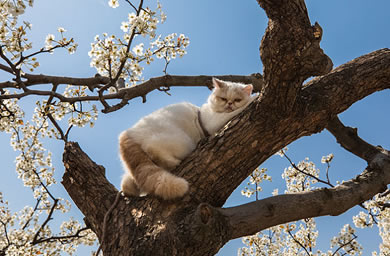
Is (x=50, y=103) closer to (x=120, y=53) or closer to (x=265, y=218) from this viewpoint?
(x=120, y=53)

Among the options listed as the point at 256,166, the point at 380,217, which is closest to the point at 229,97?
the point at 256,166

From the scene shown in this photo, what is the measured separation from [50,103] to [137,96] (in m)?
1.14

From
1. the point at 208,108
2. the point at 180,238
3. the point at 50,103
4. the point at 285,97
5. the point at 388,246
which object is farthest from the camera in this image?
the point at 388,246

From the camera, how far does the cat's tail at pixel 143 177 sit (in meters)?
2.31

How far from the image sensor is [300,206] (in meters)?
2.56

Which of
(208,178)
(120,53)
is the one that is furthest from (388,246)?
(120,53)

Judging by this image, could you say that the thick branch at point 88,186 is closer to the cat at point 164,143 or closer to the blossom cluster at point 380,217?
the cat at point 164,143

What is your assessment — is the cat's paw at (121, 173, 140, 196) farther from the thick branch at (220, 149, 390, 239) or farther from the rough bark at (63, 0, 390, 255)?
the thick branch at (220, 149, 390, 239)

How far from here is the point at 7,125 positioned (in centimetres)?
459

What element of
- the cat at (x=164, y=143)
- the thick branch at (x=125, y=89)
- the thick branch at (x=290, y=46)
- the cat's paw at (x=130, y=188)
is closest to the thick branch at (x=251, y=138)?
the cat at (x=164, y=143)

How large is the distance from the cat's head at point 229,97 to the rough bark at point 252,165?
0.76m

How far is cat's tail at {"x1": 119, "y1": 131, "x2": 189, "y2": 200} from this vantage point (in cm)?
231

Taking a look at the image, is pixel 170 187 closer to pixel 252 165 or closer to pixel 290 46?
pixel 252 165

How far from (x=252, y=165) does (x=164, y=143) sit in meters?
0.68
